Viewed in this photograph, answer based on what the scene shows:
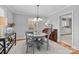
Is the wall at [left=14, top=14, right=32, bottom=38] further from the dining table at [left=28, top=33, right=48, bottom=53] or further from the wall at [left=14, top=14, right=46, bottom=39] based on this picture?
the dining table at [left=28, top=33, right=48, bottom=53]

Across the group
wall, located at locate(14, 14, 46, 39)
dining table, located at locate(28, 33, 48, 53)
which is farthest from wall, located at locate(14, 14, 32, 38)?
dining table, located at locate(28, 33, 48, 53)

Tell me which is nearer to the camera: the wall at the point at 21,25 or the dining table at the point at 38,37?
the dining table at the point at 38,37

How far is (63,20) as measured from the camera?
442 centimetres

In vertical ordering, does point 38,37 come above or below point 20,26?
below

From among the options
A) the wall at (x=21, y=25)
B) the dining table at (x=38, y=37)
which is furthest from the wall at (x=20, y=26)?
the dining table at (x=38, y=37)

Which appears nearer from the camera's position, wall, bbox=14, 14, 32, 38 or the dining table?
the dining table

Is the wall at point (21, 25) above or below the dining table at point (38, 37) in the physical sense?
above

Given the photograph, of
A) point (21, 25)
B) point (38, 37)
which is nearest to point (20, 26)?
point (21, 25)

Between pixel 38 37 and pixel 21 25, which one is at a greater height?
pixel 21 25

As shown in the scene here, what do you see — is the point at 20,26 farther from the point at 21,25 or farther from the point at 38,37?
the point at 38,37

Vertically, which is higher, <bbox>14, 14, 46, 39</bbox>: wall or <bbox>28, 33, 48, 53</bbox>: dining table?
<bbox>14, 14, 46, 39</bbox>: wall

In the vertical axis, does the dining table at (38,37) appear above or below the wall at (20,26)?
below

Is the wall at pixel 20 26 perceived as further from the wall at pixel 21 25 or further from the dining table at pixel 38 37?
the dining table at pixel 38 37
